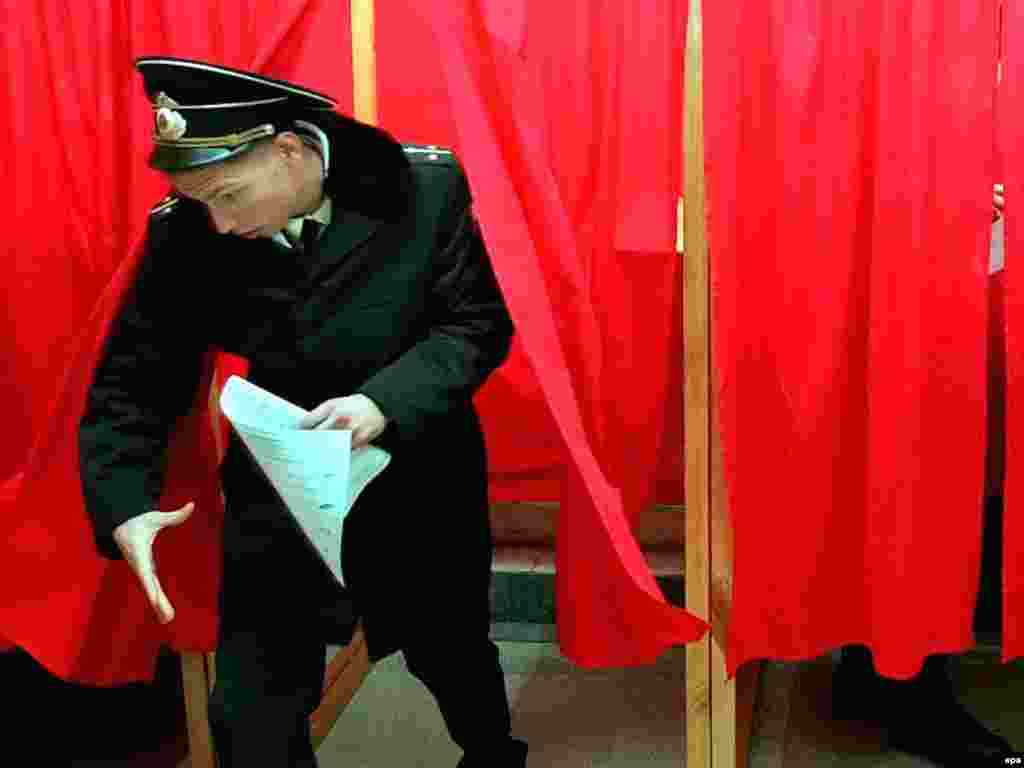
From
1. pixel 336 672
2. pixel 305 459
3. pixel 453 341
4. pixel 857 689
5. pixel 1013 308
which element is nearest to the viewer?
pixel 305 459

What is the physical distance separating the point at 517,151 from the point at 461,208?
11cm

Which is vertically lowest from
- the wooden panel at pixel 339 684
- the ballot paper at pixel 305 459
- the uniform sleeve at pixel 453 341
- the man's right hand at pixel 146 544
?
the wooden panel at pixel 339 684

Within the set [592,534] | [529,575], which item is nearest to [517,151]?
[592,534]

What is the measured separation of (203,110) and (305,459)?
461 millimetres

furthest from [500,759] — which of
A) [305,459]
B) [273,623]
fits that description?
[305,459]

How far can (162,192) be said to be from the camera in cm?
205

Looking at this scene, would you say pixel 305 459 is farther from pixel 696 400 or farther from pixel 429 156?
pixel 696 400

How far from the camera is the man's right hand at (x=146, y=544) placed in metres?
1.68

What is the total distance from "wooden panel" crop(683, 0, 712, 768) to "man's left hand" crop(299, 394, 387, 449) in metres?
0.50

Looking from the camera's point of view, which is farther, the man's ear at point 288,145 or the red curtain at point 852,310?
the red curtain at point 852,310

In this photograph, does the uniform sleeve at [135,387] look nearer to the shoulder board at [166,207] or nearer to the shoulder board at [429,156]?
the shoulder board at [166,207]

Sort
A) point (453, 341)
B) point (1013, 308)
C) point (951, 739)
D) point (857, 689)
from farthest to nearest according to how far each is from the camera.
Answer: point (857, 689) → point (951, 739) → point (1013, 308) → point (453, 341)

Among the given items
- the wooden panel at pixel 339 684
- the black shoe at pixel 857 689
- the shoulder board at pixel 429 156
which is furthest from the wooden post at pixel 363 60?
the black shoe at pixel 857 689

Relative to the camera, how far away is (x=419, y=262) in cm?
169
